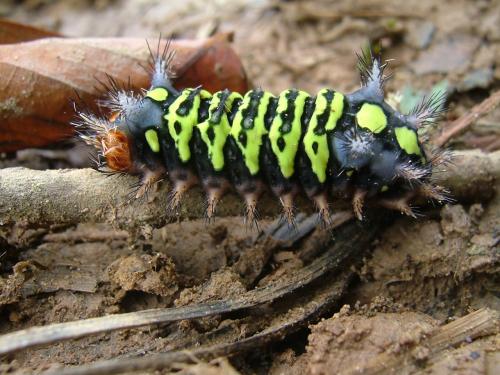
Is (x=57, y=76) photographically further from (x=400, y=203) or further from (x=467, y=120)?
(x=467, y=120)

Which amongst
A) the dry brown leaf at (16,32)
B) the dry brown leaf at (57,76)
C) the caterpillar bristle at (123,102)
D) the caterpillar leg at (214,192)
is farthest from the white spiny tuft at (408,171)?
the dry brown leaf at (16,32)

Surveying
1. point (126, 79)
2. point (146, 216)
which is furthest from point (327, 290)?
point (126, 79)

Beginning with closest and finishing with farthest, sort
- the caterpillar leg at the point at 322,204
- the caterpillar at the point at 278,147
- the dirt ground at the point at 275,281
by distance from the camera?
the dirt ground at the point at 275,281 < the caterpillar at the point at 278,147 < the caterpillar leg at the point at 322,204

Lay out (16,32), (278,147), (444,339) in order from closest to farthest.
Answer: (444,339) < (278,147) < (16,32)

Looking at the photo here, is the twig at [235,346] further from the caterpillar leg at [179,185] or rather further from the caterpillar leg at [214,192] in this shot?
the caterpillar leg at [179,185]

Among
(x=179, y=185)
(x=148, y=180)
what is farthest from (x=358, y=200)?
(x=148, y=180)

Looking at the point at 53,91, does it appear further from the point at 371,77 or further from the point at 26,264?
the point at 371,77
